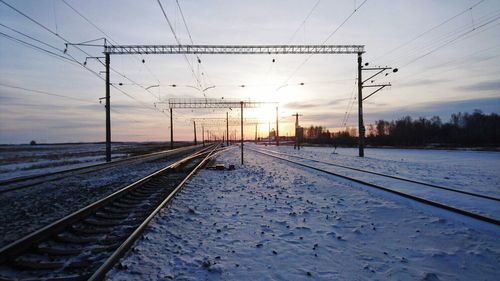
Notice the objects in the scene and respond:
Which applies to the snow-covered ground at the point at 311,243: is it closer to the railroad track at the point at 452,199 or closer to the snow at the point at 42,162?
the railroad track at the point at 452,199

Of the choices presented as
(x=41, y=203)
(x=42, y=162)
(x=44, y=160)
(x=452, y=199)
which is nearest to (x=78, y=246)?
(x=41, y=203)

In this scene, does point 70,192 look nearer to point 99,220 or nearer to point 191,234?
point 99,220

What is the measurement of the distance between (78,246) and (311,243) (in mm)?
4483

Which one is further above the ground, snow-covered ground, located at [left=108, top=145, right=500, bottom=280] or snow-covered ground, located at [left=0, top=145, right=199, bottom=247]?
snow-covered ground, located at [left=108, top=145, right=500, bottom=280]

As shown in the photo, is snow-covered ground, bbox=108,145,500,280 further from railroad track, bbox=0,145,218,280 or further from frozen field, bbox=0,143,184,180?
frozen field, bbox=0,143,184,180

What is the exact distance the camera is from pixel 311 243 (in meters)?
6.22

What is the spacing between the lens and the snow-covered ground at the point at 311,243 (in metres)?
4.84

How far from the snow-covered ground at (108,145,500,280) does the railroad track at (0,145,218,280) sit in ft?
1.25

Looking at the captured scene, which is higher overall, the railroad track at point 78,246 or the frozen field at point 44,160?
the railroad track at point 78,246

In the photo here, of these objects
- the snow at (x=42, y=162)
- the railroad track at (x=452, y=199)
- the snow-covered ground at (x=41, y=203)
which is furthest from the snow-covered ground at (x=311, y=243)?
the snow at (x=42, y=162)

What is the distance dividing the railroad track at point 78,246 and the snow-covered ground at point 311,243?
1.25 feet

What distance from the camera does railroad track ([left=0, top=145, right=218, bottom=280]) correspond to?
15.5 ft

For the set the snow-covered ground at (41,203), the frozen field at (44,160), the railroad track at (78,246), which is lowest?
the frozen field at (44,160)

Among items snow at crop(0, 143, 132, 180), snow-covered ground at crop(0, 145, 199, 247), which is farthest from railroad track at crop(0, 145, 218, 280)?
snow at crop(0, 143, 132, 180)
